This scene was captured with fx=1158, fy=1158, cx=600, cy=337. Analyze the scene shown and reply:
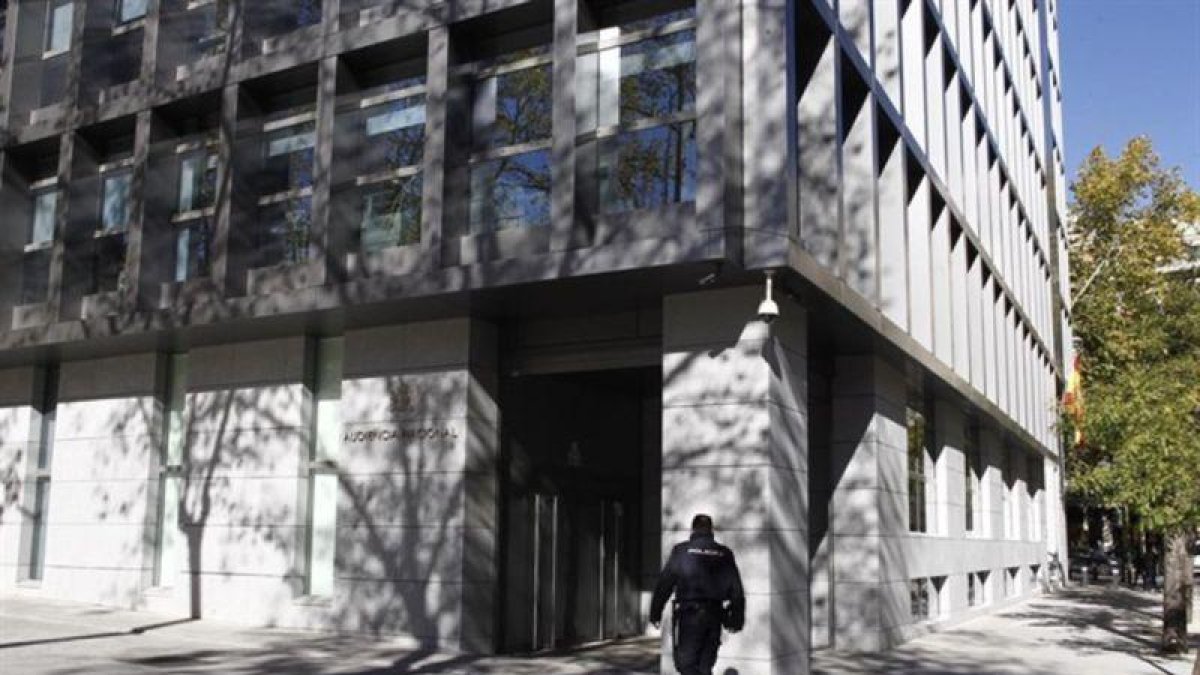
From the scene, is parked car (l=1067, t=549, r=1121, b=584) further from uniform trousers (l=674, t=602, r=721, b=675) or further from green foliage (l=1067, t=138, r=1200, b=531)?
uniform trousers (l=674, t=602, r=721, b=675)

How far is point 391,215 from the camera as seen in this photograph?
16.4 meters

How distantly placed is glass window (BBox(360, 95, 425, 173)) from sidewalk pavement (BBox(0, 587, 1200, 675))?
669 centimetres

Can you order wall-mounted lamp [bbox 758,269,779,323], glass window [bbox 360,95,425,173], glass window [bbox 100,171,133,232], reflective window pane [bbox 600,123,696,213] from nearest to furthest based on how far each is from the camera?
wall-mounted lamp [bbox 758,269,779,323]
reflective window pane [bbox 600,123,696,213]
glass window [bbox 360,95,425,173]
glass window [bbox 100,171,133,232]

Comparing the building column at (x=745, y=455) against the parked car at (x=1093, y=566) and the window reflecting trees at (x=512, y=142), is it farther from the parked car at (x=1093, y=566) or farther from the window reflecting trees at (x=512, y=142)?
the parked car at (x=1093, y=566)

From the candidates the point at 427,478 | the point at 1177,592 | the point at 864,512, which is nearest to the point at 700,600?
the point at 427,478

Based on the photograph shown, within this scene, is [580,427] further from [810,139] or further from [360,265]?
[810,139]

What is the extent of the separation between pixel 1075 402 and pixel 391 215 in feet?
73.1

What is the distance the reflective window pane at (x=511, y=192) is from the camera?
49.4ft

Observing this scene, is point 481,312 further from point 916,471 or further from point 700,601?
point 916,471

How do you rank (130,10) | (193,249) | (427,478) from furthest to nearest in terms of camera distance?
(130,10), (193,249), (427,478)

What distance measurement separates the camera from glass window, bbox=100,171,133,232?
64.2ft

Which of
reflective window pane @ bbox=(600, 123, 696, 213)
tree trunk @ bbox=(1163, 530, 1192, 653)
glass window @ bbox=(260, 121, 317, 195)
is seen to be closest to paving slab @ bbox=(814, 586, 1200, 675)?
tree trunk @ bbox=(1163, 530, 1192, 653)

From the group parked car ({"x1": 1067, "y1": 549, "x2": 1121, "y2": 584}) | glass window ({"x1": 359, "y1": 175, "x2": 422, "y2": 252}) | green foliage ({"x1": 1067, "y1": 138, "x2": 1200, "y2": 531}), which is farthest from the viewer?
parked car ({"x1": 1067, "y1": 549, "x2": 1121, "y2": 584})

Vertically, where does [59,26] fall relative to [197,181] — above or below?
above
